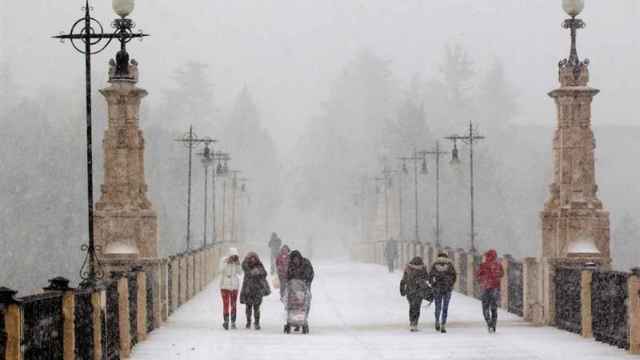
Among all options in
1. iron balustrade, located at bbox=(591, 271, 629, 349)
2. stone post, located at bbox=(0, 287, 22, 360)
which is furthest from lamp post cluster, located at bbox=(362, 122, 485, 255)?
stone post, located at bbox=(0, 287, 22, 360)

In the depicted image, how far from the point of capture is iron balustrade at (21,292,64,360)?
13763 millimetres

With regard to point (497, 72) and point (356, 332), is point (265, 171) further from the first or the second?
point (356, 332)

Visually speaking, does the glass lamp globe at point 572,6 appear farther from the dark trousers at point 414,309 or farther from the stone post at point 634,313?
the stone post at point 634,313

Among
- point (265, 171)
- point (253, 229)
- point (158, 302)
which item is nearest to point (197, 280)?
point (158, 302)

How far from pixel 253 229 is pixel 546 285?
124 meters

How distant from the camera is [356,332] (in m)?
26.6

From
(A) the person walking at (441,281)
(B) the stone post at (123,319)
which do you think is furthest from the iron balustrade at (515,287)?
(B) the stone post at (123,319)

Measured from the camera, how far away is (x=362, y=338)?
2497cm

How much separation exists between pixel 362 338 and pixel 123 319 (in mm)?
5189

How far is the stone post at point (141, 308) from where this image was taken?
2420cm

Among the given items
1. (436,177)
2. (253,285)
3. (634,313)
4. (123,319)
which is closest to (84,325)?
(123,319)

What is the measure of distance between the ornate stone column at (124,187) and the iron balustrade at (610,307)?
10147 millimetres

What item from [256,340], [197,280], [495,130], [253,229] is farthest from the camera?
[495,130]

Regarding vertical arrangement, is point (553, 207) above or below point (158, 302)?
above
